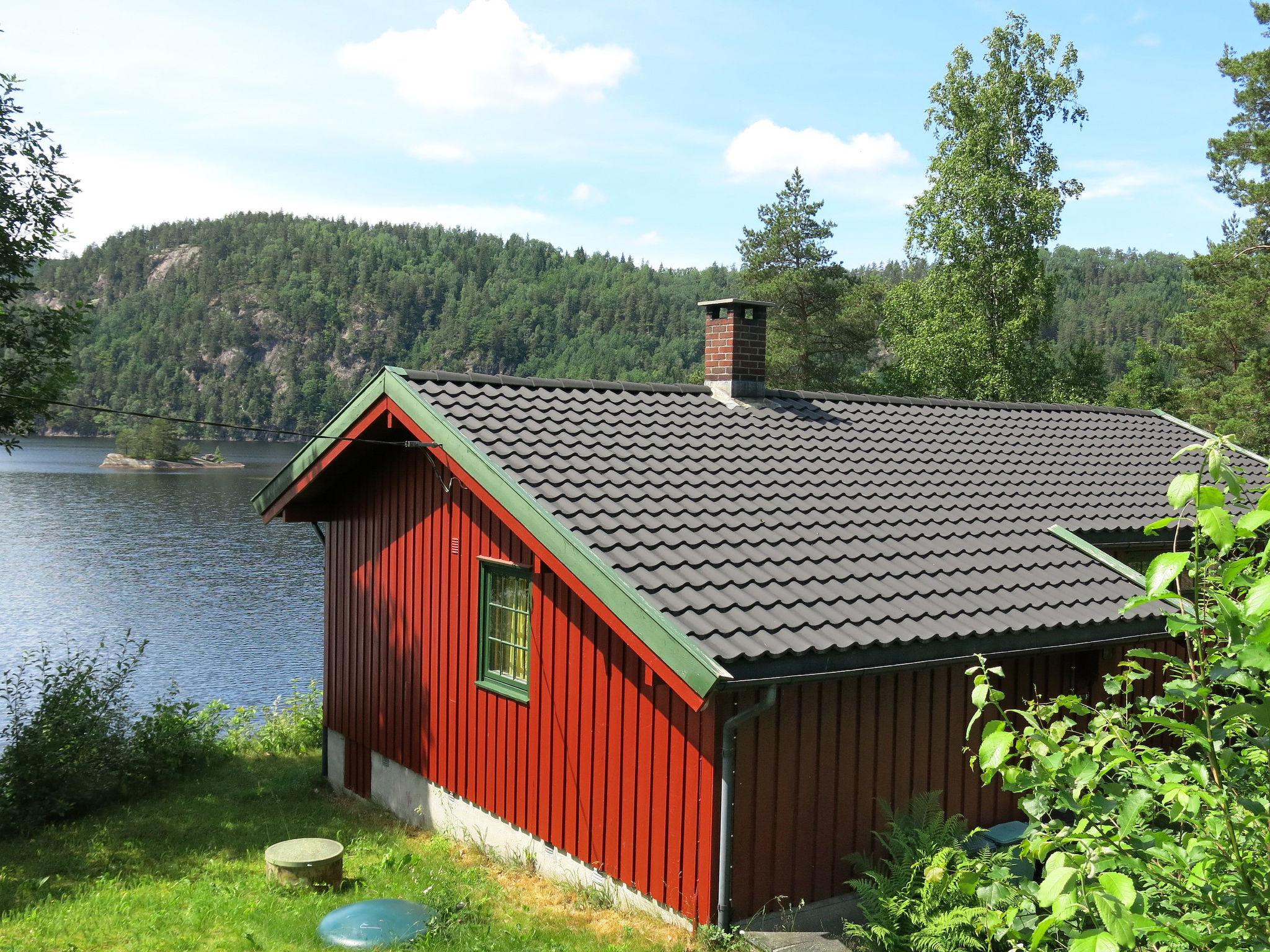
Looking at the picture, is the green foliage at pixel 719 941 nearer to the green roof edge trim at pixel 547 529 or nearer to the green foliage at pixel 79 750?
the green roof edge trim at pixel 547 529

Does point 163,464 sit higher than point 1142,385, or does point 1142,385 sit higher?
point 1142,385

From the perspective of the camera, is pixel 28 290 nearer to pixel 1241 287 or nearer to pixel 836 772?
pixel 836 772

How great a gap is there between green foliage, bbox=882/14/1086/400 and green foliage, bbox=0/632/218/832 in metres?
22.9

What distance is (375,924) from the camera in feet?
25.2

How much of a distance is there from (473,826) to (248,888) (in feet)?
6.39

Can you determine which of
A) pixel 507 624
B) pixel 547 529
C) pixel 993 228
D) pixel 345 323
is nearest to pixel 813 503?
pixel 547 529

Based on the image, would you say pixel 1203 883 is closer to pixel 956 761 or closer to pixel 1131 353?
pixel 956 761

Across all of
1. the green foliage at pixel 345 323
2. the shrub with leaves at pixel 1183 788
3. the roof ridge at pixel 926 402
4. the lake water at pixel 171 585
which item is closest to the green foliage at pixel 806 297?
the lake water at pixel 171 585

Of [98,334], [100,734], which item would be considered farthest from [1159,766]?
[98,334]

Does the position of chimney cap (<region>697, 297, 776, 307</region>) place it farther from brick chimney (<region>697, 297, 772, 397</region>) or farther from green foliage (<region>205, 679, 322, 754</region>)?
green foliage (<region>205, 679, 322, 754</region>)

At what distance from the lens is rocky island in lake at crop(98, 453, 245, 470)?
98938 mm

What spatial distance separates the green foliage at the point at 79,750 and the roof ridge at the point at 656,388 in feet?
20.6

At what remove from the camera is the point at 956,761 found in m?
8.30

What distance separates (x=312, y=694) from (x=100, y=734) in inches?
178
